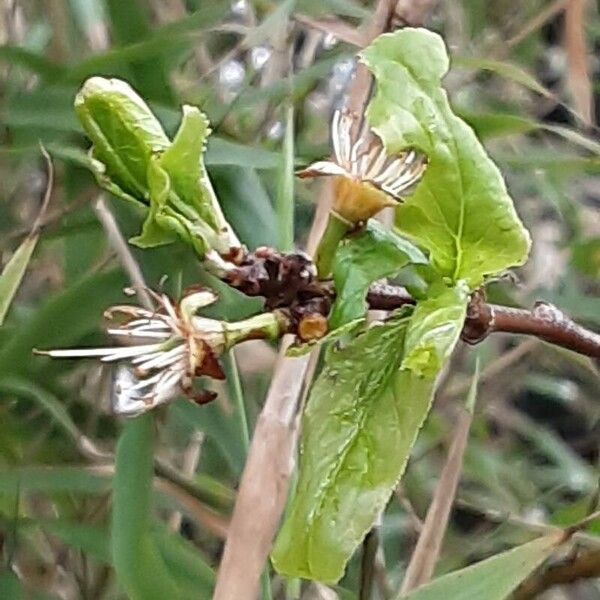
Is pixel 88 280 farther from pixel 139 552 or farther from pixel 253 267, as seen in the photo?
pixel 253 267

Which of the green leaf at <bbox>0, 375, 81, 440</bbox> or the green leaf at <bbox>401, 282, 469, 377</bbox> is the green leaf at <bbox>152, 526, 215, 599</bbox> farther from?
the green leaf at <bbox>401, 282, 469, 377</bbox>

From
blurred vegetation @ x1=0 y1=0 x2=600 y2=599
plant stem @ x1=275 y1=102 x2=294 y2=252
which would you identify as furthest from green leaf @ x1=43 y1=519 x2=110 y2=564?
plant stem @ x1=275 y1=102 x2=294 y2=252

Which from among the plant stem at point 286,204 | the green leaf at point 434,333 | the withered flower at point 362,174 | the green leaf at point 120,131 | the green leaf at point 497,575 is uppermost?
the green leaf at point 120,131

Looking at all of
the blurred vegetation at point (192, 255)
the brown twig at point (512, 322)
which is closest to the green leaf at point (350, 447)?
the brown twig at point (512, 322)

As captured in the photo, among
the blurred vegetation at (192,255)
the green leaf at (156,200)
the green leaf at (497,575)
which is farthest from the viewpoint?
the blurred vegetation at (192,255)

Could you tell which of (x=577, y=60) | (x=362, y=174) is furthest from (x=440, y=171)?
(x=577, y=60)

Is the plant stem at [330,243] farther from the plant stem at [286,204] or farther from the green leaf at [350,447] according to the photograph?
the plant stem at [286,204]

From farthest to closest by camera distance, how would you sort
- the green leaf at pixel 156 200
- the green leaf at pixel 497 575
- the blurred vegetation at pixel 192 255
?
1. the blurred vegetation at pixel 192 255
2. the green leaf at pixel 497 575
3. the green leaf at pixel 156 200

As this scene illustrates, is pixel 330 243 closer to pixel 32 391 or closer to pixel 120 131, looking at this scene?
pixel 120 131

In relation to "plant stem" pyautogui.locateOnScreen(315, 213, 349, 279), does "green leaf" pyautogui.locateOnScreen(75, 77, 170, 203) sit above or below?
above
